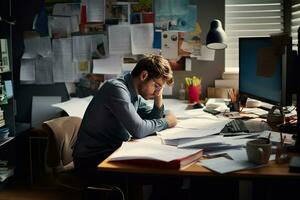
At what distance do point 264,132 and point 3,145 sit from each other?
6.99 feet

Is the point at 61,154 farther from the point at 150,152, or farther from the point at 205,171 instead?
the point at 205,171

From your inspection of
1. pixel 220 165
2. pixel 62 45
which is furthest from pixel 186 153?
pixel 62 45

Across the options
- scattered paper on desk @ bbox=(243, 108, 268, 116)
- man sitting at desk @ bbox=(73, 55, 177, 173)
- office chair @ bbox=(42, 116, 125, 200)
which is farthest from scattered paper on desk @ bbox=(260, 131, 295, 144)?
office chair @ bbox=(42, 116, 125, 200)

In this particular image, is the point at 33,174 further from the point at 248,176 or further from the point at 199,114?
the point at 248,176

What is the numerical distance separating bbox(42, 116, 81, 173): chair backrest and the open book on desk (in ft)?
1.79

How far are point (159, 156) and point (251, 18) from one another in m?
2.12

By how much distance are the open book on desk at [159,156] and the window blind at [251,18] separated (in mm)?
1820

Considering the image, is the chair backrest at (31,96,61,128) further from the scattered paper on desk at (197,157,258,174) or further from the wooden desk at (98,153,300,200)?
the scattered paper on desk at (197,157,258,174)

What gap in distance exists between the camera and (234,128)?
1951 millimetres

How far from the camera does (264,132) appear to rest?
189 centimetres

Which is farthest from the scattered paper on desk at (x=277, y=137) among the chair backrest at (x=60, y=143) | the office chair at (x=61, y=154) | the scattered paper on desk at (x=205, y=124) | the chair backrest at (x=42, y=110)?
the chair backrest at (x=42, y=110)

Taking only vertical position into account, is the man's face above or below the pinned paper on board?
below

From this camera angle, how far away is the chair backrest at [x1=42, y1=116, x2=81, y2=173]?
2061 millimetres

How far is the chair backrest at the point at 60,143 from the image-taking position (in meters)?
2.06
